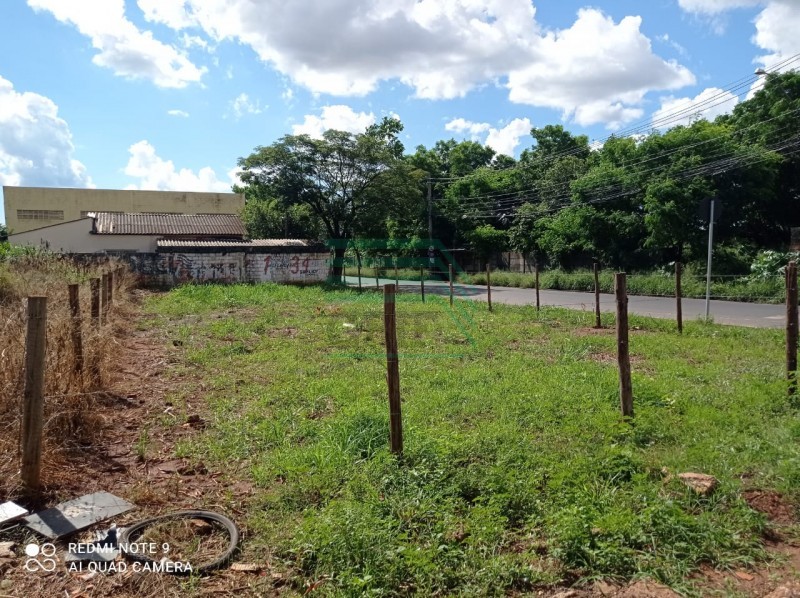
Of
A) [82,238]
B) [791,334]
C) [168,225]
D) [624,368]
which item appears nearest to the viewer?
[624,368]

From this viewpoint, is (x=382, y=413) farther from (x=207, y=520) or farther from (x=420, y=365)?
(x=420, y=365)

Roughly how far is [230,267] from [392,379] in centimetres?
2033

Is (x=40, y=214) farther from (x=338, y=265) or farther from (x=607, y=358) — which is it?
(x=607, y=358)

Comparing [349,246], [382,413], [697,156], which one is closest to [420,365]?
[382,413]

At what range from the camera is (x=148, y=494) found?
12.2 ft

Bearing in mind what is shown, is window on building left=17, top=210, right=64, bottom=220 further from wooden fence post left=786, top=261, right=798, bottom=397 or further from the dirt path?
wooden fence post left=786, top=261, right=798, bottom=397

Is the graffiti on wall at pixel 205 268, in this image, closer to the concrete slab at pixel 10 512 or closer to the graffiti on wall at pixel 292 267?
the graffiti on wall at pixel 292 267

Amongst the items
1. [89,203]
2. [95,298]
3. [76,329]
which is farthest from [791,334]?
[89,203]

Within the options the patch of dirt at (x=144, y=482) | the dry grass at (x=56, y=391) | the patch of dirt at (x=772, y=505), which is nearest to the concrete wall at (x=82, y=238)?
the patch of dirt at (x=144, y=482)

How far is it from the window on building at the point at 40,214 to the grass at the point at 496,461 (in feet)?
150

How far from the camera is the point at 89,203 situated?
4619 cm

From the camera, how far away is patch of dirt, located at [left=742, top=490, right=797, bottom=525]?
344cm

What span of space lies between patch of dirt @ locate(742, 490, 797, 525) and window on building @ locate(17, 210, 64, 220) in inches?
2079

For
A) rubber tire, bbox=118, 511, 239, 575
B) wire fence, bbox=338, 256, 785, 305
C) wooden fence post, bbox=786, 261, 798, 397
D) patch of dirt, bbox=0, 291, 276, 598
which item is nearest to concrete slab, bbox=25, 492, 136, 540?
patch of dirt, bbox=0, 291, 276, 598
